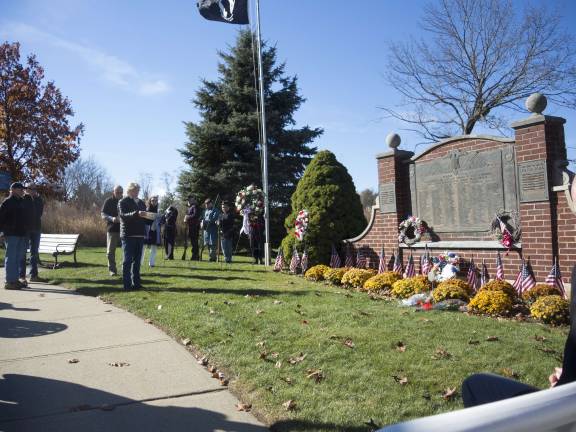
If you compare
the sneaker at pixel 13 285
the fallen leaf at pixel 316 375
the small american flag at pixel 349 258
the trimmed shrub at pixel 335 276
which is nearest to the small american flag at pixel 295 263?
the small american flag at pixel 349 258

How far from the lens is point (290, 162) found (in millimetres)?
21672

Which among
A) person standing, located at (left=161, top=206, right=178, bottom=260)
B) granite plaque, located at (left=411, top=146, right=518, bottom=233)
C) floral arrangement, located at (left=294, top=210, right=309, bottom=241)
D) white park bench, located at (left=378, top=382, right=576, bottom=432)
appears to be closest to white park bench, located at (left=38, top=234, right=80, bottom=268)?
person standing, located at (left=161, top=206, right=178, bottom=260)

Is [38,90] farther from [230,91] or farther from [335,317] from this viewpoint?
[335,317]

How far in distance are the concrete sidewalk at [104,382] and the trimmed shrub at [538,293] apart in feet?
15.7

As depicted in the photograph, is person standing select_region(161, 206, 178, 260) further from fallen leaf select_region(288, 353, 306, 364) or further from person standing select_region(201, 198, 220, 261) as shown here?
fallen leaf select_region(288, 353, 306, 364)

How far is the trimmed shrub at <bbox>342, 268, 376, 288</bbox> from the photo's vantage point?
369 inches

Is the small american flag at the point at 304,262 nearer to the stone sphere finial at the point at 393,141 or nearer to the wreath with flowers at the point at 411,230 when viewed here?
the wreath with flowers at the point at 411,230

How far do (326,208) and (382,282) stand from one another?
10.5ft

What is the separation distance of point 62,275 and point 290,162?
1207cm

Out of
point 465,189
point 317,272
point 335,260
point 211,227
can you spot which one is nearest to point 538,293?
point 465,189

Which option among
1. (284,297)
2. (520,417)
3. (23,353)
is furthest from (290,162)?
(520,417)

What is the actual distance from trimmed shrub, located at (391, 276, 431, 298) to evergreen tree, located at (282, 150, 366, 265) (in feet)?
11.3

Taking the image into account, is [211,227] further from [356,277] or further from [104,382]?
[104,382]

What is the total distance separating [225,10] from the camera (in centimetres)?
1437
